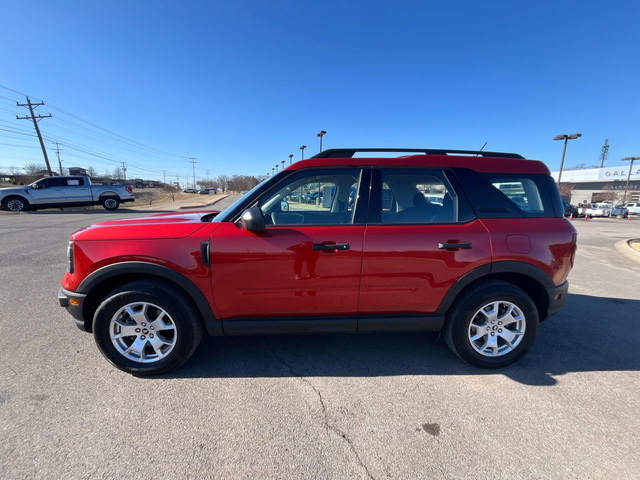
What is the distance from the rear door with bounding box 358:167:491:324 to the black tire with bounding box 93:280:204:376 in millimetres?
1507

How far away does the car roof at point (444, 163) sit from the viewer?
8.51ft

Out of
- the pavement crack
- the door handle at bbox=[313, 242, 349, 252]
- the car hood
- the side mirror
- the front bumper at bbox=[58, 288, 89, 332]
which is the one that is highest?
the side mirror

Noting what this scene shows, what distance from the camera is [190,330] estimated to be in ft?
8.09

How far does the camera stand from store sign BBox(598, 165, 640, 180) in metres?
51.0

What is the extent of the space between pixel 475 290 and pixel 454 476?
1.45 m

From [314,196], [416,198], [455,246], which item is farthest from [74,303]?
[455,246]

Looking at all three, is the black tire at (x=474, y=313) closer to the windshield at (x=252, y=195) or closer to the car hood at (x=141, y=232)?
the windshield at (x=252, y=195)

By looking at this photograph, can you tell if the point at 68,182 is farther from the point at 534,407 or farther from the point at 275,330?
the point at 534,407

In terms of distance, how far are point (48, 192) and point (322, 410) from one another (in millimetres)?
22458

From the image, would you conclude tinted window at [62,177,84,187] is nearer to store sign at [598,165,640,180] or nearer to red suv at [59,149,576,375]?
red suv at [59,149,576,375]

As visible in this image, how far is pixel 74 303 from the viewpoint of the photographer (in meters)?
2.43

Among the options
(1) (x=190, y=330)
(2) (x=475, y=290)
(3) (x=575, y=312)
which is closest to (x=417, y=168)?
(2) (x=475, y=290)

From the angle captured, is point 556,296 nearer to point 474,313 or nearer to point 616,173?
point 474,313

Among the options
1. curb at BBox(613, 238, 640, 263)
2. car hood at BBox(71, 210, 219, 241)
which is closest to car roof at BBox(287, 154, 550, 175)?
car hood at BBox(71, 210, 219, 241)
